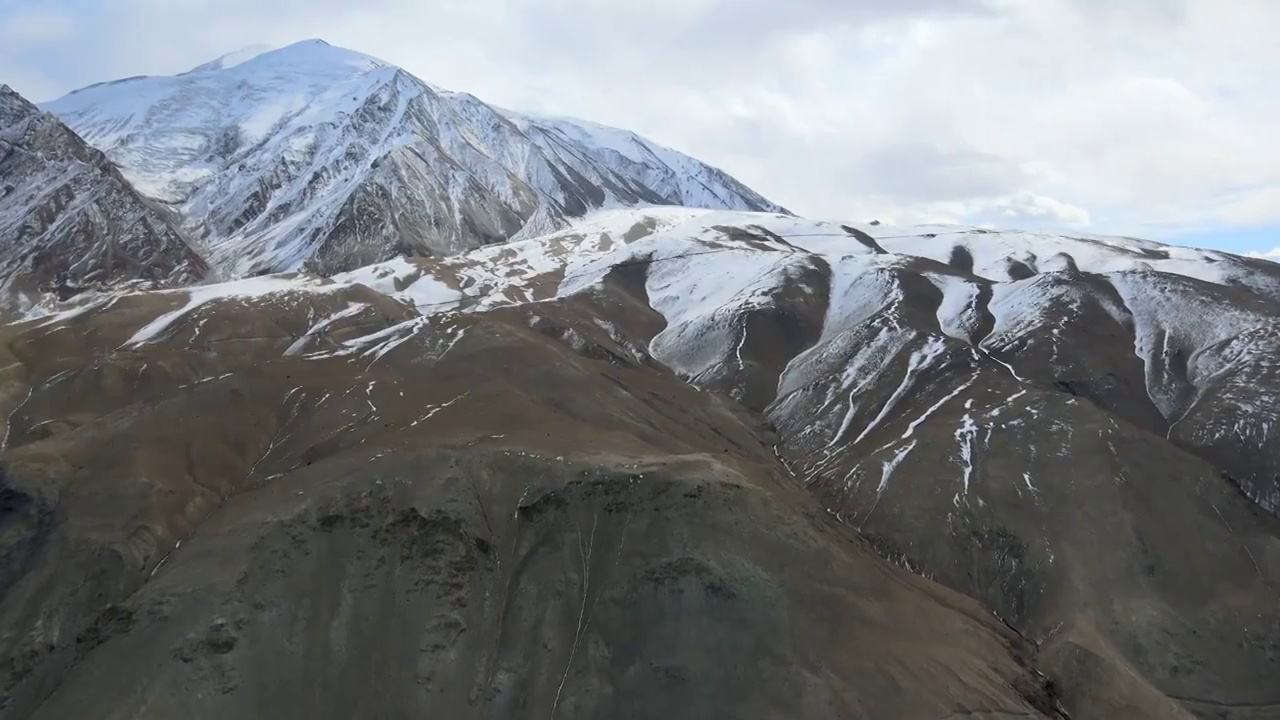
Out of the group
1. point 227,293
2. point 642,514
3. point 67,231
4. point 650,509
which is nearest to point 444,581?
point 642,514

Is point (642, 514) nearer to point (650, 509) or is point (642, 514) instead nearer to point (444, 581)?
point (650, 509)

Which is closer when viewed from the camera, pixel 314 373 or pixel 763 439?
pixel 314 373

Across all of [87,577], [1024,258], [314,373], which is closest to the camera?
[87,577]

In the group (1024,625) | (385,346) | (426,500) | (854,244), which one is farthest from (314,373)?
(854,244)

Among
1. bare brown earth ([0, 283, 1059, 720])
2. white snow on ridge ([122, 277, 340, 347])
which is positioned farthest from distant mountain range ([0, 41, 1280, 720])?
white snow on ridge ([122, 277, 340, 347])

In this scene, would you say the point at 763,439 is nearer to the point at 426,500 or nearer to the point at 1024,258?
the point at 426,500

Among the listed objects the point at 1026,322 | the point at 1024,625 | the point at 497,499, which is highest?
the point at 1026,322
